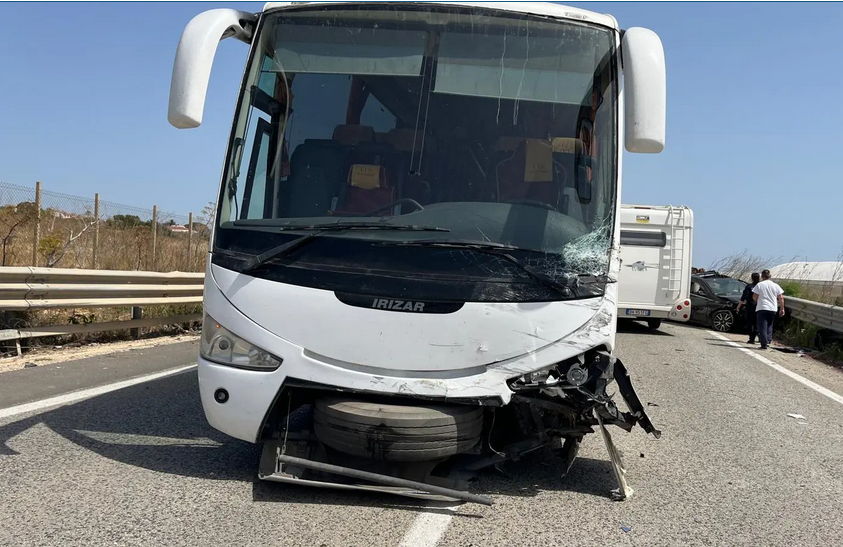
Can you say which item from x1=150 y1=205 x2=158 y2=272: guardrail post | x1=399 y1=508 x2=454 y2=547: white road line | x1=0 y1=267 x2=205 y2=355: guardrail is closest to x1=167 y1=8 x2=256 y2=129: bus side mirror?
x1=399 y1=508 x2=454 y2=547: white road line

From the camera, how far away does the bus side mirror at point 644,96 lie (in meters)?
4.38

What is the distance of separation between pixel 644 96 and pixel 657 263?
1368 centimetres

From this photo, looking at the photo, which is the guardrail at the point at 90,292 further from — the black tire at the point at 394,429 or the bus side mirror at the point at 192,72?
the black tire at the point at 394,429

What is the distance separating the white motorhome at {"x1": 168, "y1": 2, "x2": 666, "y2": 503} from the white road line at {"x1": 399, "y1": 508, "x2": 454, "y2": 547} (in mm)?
135

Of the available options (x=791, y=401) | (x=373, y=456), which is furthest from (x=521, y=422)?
(x=791, y=401)

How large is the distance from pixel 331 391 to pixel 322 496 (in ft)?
2.17

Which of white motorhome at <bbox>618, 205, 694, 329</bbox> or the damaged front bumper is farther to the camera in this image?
white motorhome at <bbox>618, 205, 694, 329</bbox>

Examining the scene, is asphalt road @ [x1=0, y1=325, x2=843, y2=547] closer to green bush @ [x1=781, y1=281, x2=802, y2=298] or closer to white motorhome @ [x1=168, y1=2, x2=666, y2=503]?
white motorhome @ [x1=168, y1=2, x2=666, y2=503]

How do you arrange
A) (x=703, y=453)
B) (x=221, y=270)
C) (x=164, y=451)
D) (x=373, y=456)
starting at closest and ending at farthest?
(x=373, y=456) < (x=221, y=270) < (x=164, y=451) < (x=703, y=453)

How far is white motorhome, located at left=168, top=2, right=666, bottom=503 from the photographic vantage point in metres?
4.11

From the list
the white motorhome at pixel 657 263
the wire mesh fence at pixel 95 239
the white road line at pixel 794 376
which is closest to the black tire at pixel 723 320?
the white road line at pixel 794 376

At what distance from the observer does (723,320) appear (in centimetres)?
2058

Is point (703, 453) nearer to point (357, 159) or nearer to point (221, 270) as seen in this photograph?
point (357, 159)

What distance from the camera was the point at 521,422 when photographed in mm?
4543
